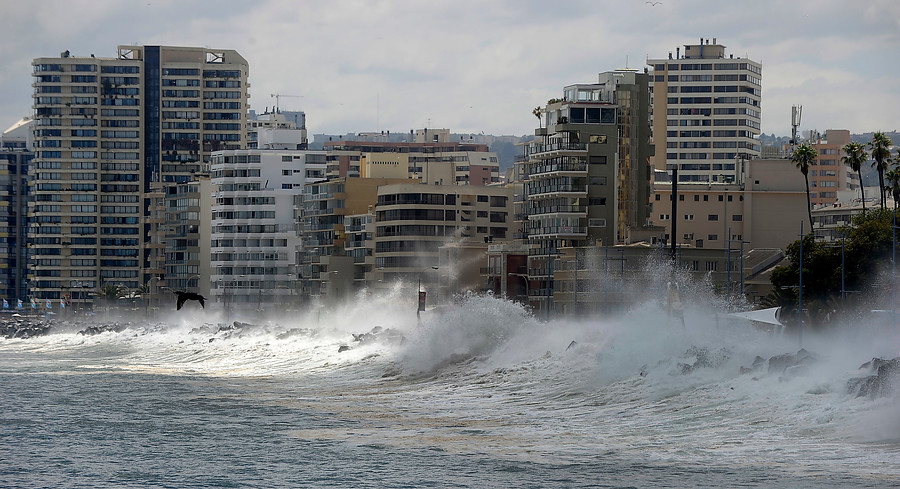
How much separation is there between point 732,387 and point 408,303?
89.1 m

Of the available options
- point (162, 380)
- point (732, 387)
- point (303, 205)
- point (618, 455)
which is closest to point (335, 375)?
point (162, 380)

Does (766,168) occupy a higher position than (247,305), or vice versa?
(766,168)

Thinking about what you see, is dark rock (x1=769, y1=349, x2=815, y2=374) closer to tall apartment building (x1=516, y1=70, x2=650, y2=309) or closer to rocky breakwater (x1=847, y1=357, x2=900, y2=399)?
rocky breakwater (x1=847, y1=357, x2=900, y2=399)

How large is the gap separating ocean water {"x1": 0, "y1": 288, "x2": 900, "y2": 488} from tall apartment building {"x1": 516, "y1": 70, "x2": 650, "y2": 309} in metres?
24.5

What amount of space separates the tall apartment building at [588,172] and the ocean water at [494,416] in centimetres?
2453

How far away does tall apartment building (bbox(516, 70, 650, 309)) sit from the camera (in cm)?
12669

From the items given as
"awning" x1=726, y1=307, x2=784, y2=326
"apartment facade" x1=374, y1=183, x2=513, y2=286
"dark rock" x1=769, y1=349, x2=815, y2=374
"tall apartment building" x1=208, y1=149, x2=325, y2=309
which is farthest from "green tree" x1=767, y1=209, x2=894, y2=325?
"tall apartment building" x1=208, y1=149, x2=325, y2=309

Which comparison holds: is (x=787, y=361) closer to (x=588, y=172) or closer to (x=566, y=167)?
(x=588, y=172)

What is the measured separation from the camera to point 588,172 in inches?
5020

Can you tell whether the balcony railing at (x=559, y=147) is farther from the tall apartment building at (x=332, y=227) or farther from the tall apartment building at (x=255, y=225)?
the tall apartment building at (x=255, y=225)

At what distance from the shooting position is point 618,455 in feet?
147

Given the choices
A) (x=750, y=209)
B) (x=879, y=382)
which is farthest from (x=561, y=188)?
(x=879, y=382)

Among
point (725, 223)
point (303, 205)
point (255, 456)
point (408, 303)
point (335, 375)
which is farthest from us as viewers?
point (303, 205)

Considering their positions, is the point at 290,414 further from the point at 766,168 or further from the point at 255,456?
the point at 766,168
